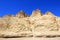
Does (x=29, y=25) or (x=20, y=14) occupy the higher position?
(x=20, y=14)

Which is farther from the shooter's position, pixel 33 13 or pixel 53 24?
pixel 33 13

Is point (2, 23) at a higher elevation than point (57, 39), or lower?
higher

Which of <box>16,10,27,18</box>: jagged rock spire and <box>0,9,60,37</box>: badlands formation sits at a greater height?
<box>16,10,27,18</box>: jagged rock spire

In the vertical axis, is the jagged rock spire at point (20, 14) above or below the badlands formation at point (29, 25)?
above

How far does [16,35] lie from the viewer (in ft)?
18.8

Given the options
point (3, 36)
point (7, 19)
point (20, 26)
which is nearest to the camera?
point (3, 36)

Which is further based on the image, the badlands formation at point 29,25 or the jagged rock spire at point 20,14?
the jagged rock spire at point 20,14

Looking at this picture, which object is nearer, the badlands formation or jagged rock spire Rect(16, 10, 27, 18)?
the badlands formation

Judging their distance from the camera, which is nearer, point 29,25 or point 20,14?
point 29,25

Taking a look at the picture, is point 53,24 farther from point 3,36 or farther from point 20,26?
point 3,36

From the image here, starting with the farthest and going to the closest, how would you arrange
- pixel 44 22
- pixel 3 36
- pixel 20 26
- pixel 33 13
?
pixel 33 13 → pixel 44 22 → pixel 20 26 → pixel 3 36

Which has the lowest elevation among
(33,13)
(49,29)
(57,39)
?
(57,39)

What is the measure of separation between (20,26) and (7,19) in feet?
4.27

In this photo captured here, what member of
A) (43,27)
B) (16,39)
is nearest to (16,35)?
(16,39)
